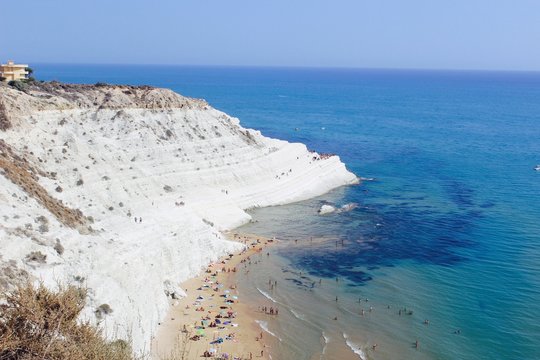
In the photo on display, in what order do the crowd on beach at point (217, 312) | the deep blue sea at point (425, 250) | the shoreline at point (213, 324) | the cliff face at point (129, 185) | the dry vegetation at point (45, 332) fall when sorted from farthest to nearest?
the deep blue sea at point (425, 250) < the crowd on beach at point (217, 312) < the shoreline at point (213, 324) < the cliff face at point (129, 185) < the dry vegetation at point (45, 332)

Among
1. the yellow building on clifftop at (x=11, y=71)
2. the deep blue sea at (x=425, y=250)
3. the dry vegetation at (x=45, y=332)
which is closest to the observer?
the dry vegetation at (x=45, y=332)

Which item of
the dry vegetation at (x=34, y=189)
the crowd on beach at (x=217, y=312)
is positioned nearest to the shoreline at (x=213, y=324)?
the crowd on beach at (x=217, y=312)

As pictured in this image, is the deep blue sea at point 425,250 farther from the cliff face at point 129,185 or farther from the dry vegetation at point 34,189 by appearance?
the dry vegetation at point 34,189

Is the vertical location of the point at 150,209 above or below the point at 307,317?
above

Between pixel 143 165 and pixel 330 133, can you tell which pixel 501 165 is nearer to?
pixel 330 133

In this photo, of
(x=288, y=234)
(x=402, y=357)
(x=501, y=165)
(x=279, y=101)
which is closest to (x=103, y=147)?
(x=288, y=234)

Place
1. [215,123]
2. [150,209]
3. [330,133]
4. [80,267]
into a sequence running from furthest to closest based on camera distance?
[330,133] → [215,123] → [150,209] → [80,267]
